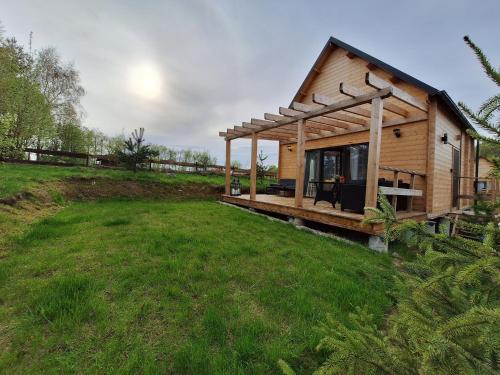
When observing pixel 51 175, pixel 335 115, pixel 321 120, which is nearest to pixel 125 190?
pixel 51 175

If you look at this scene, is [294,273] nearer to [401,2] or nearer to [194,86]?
[401,2]

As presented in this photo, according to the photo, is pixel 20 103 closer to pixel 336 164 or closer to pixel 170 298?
pixel 170 298

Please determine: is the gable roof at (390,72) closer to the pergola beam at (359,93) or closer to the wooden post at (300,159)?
the pergola beam at (359,93)

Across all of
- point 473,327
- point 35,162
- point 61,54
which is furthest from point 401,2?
point 61,54

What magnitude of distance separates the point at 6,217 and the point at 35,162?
24.4ft

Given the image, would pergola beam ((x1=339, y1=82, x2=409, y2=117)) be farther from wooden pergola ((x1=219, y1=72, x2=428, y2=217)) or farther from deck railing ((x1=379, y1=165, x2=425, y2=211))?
deck railing ((x1=379, y1=165, x2=425, y2=211))

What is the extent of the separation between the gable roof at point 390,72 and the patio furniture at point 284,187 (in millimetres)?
3894

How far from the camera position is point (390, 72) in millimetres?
6836

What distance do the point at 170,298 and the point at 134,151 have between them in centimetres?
906

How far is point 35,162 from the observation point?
32.6ft

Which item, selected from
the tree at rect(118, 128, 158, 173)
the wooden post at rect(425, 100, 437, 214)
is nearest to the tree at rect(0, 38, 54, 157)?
the tree at rect(118, 128, 158, 173)

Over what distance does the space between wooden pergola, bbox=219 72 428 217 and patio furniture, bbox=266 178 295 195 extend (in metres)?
2.20

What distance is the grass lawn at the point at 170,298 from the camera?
1.76 metres

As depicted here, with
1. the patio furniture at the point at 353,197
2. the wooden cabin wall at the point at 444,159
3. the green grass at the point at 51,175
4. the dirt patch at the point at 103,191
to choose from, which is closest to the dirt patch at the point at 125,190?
the dirt patch at the point at 103,191
